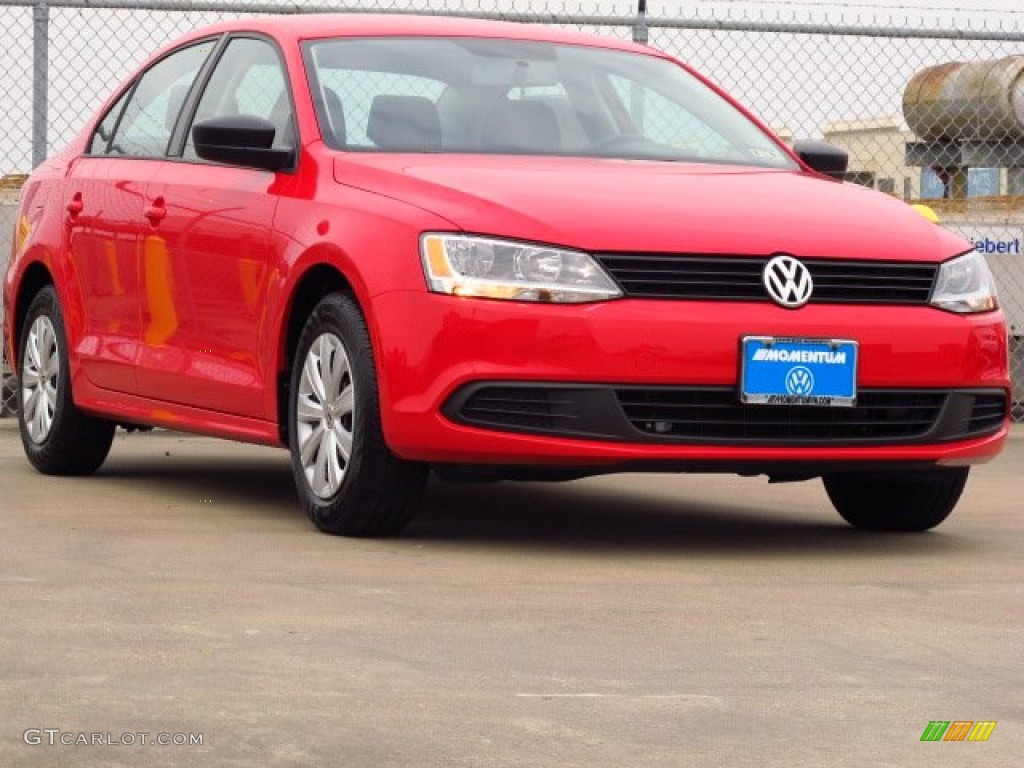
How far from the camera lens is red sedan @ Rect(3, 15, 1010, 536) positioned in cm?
679

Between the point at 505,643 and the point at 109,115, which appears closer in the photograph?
the point at 505,643

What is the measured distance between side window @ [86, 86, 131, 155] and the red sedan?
0.61 metres

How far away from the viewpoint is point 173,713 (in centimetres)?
438

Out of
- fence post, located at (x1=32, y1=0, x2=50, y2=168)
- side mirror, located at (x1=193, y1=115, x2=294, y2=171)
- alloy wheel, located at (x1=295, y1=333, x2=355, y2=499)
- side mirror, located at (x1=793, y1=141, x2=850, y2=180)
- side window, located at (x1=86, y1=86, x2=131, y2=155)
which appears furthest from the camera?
fence post, located at (x1=32, y1=0, x2=50, y2=168)

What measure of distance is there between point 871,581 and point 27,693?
8.73 ft

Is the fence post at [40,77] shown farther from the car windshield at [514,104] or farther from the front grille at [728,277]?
the front grille at [728,277]

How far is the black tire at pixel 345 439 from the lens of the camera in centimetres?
699

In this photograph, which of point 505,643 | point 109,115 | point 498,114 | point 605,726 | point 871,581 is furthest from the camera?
point 109,115

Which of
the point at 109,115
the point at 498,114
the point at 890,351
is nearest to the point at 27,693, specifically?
the point at 890,351

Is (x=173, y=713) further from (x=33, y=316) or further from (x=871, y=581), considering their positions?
(x=33, y=316)

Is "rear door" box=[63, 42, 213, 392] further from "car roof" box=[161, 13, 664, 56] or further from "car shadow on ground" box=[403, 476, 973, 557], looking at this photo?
"car shadow on ground" box=[403, 476, 973, 557]

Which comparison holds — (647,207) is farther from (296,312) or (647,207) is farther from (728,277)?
(296,312)

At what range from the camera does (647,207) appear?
22.9ft

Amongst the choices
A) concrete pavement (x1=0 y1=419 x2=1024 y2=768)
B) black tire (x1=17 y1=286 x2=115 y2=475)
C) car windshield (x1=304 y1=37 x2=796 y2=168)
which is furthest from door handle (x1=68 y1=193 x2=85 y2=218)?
car windshield (x1=304 y1=37 x2=796 y2=168)
